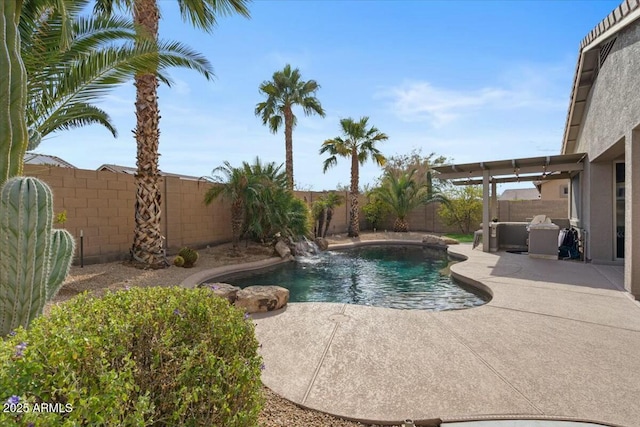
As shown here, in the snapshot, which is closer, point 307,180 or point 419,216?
point 419,216

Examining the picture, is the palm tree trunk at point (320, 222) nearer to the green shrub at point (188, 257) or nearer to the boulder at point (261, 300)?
the green shrub at point (188, 257)

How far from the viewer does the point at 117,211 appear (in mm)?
10070

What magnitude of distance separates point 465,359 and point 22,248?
436 cm

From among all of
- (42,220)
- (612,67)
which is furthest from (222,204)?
(612,67)

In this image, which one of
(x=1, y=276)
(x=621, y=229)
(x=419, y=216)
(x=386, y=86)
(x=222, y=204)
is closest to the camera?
(x=1, y=276)

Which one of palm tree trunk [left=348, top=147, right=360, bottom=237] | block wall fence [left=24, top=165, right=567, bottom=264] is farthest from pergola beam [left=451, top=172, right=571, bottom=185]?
block wall fence [left=24, top=165, right=567, bottom=264]

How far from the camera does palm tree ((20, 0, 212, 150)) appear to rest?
18.3 feet

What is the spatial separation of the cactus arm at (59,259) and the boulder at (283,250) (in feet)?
31.0

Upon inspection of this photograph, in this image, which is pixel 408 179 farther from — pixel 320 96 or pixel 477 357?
pixel 477 357

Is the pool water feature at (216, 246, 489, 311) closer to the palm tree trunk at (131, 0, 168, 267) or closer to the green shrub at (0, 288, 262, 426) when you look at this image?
the palm tree trunk at (131, 0, 168, 267)

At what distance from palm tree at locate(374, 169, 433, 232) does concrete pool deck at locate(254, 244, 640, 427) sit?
1515 cm

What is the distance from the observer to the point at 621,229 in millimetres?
9344

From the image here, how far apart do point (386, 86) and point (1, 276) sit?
13075mm

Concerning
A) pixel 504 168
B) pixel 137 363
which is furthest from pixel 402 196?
pixel 137 363
